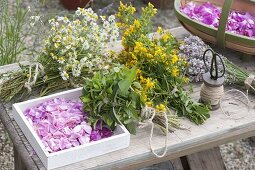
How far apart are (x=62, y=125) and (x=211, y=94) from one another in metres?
0.55

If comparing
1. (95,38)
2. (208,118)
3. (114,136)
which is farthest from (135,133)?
(95,38)

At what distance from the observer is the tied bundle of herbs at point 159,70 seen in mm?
2178

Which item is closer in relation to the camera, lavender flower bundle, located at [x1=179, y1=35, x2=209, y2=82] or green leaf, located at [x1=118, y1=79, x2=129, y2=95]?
green leaf, located at [x1=118, y1=79, x2=129, y2=95]

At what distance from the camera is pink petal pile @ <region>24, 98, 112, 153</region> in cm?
197

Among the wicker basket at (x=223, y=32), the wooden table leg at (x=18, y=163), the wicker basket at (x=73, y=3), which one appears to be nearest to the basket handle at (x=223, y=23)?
the wicker basket at (x=223, y=32)

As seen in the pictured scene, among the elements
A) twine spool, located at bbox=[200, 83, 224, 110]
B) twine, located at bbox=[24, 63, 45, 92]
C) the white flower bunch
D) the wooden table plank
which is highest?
the white flower bunch

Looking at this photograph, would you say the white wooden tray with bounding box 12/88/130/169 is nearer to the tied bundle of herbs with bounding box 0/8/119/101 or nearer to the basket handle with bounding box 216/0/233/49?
the tied bundle of herbs with bounding box 0/8/119/101

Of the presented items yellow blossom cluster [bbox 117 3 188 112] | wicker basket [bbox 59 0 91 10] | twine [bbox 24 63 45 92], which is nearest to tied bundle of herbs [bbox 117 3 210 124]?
yellow blossom cluster [bbox 117 3 188 112]

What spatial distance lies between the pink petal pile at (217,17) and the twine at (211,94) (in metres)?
0.45

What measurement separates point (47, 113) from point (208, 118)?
572mm

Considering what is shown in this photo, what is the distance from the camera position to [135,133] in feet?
6.76

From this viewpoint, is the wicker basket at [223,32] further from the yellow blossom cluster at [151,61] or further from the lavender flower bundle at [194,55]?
the yellow blossom cluster at [151,61]

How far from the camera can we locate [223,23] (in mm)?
2430

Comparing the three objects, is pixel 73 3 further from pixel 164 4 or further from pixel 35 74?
pixel 35 74
